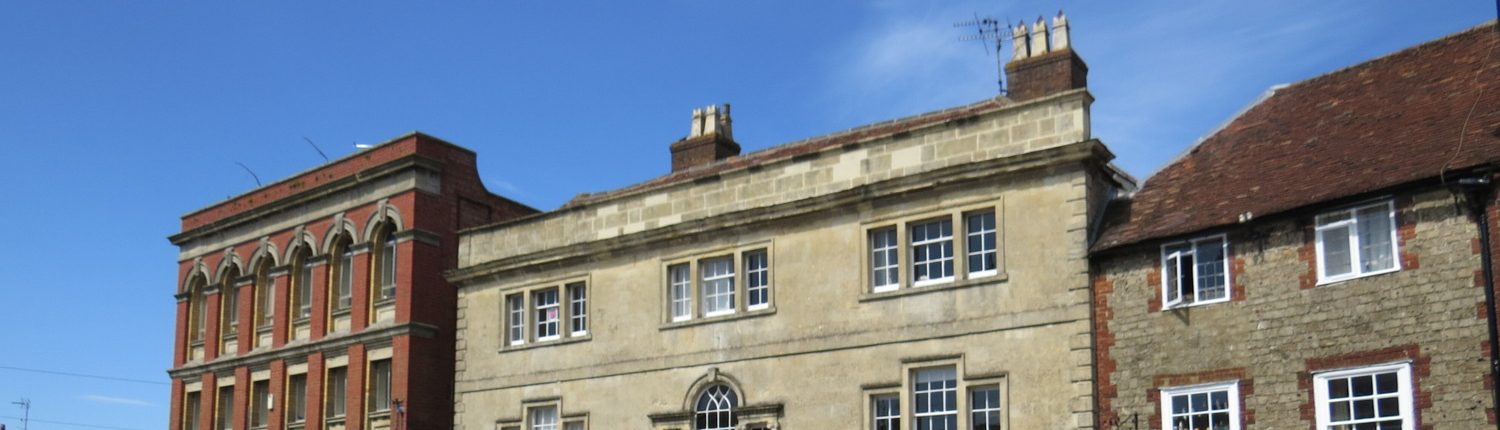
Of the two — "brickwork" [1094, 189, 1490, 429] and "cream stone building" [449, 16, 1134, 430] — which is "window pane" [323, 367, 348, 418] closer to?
"cream stone building" [449, 16, 1134, 430]

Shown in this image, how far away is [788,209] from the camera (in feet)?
88.0

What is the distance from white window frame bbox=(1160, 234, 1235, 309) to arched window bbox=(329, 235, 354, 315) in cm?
1869

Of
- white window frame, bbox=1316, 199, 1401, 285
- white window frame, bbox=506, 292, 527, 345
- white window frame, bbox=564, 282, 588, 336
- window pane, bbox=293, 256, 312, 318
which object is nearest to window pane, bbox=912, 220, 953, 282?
white window frame, bbox=1316, 199, 1401, 285

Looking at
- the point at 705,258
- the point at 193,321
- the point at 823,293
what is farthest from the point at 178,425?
the point at 823,293

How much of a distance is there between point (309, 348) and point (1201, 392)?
2025cm

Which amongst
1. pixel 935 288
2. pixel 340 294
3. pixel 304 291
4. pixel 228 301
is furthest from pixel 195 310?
pixel 935 288

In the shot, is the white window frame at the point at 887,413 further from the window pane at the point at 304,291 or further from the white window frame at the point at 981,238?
the window pane at the point at 304,291

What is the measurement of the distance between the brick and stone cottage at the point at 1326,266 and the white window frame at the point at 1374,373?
0.06 feet

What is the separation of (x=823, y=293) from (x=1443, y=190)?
955 cm

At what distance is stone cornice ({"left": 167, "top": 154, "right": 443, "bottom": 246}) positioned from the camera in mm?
33438

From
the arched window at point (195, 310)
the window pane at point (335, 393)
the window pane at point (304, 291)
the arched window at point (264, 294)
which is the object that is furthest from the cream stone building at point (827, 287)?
the arched window at point (195, 310)

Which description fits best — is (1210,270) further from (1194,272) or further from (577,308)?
(577,308)

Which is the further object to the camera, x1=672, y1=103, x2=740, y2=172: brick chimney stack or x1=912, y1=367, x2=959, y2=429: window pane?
x1=672, y1=103, x2=740, y2=172: brick chimney stack

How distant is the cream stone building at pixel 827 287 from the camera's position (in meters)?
23.8
